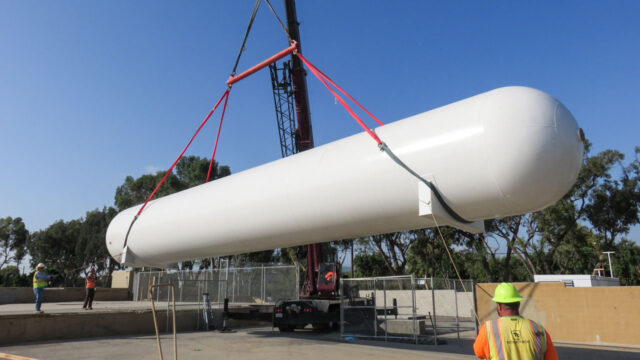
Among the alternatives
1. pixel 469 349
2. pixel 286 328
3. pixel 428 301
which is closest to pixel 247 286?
pixel 286 328

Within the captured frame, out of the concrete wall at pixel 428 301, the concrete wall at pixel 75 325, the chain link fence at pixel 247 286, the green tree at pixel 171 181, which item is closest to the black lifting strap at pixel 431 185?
the concrete wall at pixel 75 325

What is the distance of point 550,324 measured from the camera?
12406mm

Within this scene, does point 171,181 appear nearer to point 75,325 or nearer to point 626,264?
point 75,325

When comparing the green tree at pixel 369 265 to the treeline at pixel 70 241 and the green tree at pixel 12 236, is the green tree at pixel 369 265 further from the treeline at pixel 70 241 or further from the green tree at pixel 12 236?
the green tree at pixel 12 236

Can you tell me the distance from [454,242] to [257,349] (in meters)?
22.6

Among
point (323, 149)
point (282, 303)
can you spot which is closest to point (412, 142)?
point (323, 149)

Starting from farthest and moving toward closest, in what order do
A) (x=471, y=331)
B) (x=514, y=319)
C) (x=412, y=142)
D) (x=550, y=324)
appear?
1. (x=471, y=331)
2. (x=550, y=324)
3. (x=412, y=142)
4. (x=514, y=319)

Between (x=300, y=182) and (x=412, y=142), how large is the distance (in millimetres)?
2013

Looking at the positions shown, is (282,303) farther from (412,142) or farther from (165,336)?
(412,142)

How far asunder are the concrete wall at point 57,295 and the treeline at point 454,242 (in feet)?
4.98

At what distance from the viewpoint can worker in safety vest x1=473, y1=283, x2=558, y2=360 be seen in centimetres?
299

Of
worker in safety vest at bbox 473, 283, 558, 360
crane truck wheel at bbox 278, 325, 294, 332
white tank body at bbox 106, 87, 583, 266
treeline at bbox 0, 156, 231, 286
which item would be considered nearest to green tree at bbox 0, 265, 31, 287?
treeline at bbox 0, 156, 231, 286

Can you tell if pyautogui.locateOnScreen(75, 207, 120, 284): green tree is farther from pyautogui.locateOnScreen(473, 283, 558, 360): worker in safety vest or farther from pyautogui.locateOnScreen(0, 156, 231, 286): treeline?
pyautogui.locateOnScreen(473, 283, 558, 360): worker in safety vest

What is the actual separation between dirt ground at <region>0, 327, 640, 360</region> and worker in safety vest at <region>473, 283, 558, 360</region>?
611 cm
